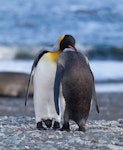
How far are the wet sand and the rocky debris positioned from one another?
3281mm

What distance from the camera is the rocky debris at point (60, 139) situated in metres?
5.54

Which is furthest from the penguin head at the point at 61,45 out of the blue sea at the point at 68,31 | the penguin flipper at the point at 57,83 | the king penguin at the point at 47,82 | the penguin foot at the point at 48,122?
the blue sea at the point at 68,31

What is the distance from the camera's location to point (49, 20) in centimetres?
2716

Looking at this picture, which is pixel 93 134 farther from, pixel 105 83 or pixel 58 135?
pixel 105 83

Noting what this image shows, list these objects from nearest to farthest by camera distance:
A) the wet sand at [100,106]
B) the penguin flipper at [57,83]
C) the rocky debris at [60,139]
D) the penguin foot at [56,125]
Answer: the rocky debris at [60,139] < the penguin flipper at [57,83] < the penguin foot at [56,125] < the wet sand at [100,106]

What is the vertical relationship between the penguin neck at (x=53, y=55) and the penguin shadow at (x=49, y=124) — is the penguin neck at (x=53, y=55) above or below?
above

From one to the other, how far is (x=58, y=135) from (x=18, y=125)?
1115 millimetres

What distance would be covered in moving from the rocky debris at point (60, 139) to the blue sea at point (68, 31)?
6.11m

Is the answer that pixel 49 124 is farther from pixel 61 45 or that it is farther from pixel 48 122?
pixel 61 45

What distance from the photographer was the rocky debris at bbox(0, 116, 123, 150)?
5.54 meters

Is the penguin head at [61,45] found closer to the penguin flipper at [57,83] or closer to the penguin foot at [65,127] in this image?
the penguin flipper at [57,83]

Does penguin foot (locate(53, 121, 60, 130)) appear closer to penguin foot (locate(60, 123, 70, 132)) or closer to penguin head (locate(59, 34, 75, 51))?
penguin foot (locate(60, 123, 70, 132))

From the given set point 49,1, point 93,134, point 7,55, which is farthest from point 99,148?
point 49,1

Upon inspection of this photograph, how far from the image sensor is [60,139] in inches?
227
